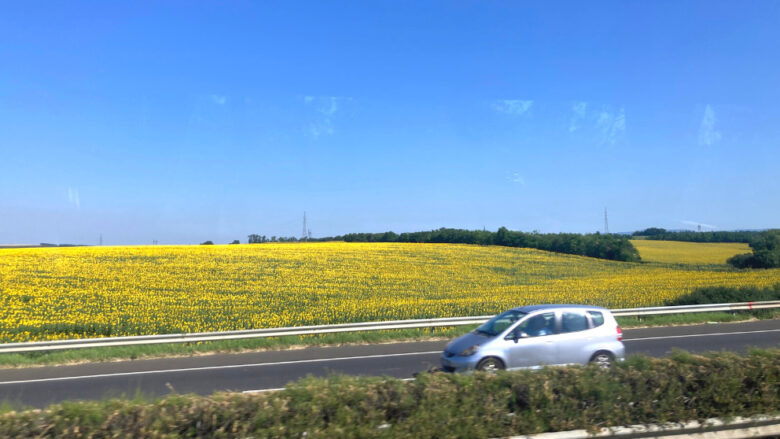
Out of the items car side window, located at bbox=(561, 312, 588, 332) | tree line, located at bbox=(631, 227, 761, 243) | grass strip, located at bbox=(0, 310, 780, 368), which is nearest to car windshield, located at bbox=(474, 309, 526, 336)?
car side window, located at bbox=(561, 312, 588, 332)

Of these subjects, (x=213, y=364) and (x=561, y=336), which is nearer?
(x=561, y=336)

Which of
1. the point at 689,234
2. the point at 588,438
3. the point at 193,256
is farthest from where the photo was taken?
the point at 689,234

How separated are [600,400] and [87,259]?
3884 cm

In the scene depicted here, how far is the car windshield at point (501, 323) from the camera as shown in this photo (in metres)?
10.1

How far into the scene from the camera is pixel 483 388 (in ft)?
18.0

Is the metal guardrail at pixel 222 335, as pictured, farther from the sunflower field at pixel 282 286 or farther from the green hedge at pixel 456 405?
the green hedge at pixel 456 405

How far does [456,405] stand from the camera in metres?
5.27

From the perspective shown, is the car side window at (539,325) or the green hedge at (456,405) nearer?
the green hedge at (456,405)

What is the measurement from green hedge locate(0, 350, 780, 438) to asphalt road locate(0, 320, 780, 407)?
12.6 feet

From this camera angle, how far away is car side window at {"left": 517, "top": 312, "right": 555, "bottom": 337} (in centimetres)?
1000

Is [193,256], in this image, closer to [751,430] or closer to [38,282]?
[38,282]

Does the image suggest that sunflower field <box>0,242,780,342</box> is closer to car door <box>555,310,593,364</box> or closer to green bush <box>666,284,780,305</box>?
green bush <box>666,284,780,305</box>

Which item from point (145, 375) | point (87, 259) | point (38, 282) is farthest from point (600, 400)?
point (87, 259)

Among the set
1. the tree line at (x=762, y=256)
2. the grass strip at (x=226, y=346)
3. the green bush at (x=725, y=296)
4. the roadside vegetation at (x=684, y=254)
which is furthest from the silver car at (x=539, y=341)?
the roadside vegetation at (x=684, y=254)
